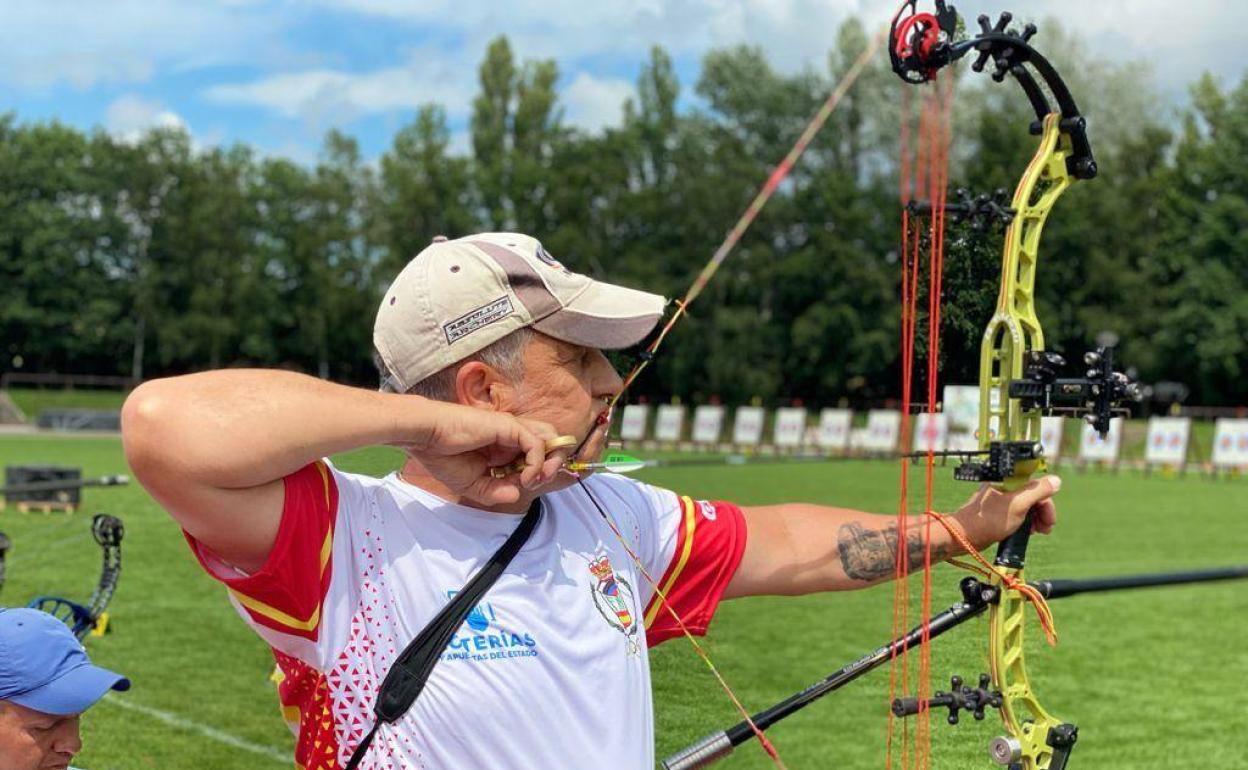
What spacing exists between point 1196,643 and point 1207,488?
1631cm

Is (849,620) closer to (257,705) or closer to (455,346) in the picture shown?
(257,705)

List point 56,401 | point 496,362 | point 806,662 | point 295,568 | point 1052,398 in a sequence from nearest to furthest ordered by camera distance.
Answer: point 295,568, point 496,362, point 1052,398, point 806,662, point 56,401

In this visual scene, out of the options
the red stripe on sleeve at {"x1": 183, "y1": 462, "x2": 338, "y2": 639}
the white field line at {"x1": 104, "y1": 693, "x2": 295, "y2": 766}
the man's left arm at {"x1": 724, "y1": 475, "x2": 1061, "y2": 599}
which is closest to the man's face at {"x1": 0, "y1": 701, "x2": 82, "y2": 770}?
the red stripe on sleeve at {"x1": 183, "y1": 462, "x2": 338, "y2": 639}

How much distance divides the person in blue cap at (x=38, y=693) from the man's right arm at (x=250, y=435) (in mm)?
869

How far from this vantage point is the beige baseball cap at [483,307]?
192cm

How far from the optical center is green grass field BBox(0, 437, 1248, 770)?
281cm

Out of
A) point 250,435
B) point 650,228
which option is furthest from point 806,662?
point 650,228

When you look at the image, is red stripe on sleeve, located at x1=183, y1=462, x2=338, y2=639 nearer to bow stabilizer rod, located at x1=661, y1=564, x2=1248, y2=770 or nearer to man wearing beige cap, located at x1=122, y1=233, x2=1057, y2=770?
man wearing beige cap, located at x1=122, y1=233, x2=1057, y2=770

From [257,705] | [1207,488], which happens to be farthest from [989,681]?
[1207,488]

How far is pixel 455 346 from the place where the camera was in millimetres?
1932

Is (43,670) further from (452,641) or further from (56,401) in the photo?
(56,401)

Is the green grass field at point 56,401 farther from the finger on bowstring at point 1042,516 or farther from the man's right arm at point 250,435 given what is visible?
the man's right arm at point 250,435

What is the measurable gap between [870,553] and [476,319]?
1.05 metres

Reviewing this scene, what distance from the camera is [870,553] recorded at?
2.55m
